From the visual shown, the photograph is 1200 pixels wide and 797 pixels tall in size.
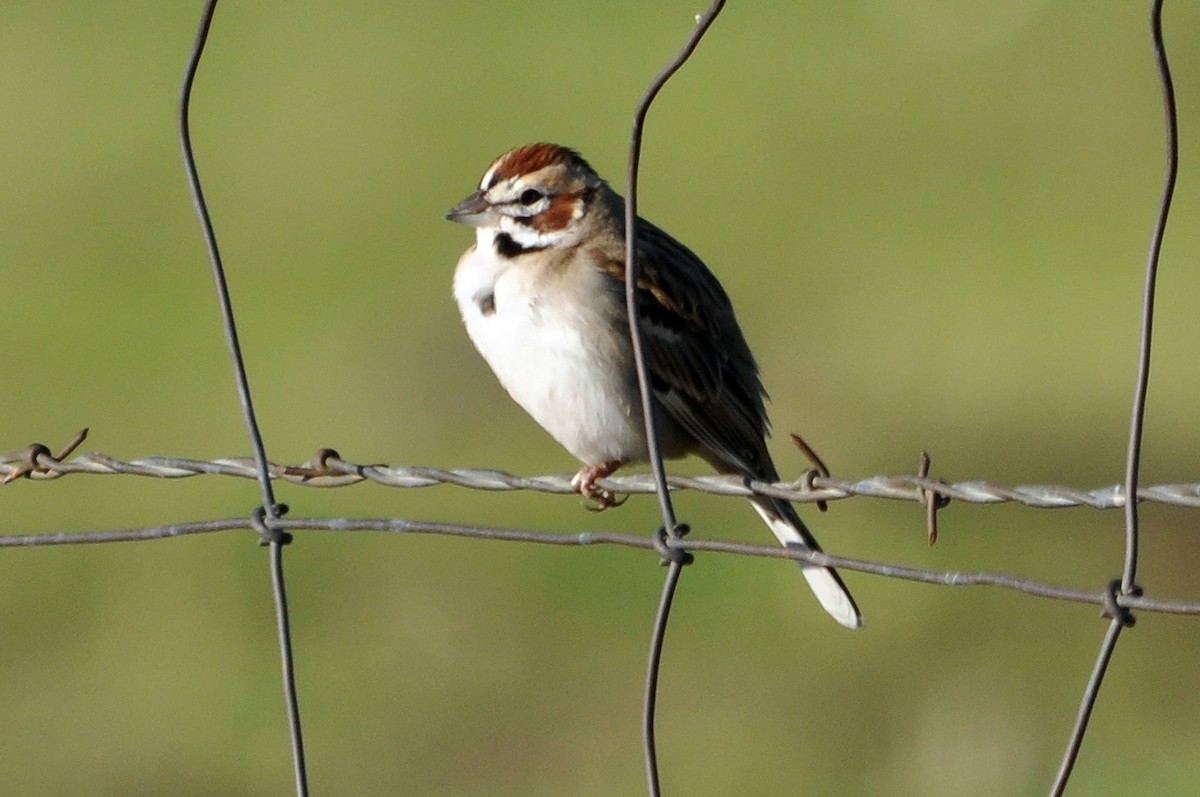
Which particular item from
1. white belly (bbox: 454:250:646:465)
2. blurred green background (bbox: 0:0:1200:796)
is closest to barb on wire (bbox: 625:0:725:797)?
white belly (bbox: 454:250:646:465)

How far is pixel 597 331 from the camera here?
5012 millimetres

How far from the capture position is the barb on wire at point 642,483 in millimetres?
3131

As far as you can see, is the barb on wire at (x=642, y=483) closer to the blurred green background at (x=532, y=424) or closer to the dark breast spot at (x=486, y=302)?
the dark breast spot at (x=486, y=302)

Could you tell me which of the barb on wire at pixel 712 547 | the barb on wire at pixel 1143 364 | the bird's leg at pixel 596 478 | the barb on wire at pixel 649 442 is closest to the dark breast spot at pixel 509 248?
the bird's leg at pixel 596 478

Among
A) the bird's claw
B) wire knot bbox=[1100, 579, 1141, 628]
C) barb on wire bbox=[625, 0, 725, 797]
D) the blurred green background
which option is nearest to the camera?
wire knot bbox=[1100, 579, 1141, 628]

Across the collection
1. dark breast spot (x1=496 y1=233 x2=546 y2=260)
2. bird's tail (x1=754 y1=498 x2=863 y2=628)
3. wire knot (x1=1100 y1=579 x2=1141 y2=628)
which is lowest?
wire knot (x1=1100 y1=579 x2=1141 y2=628)

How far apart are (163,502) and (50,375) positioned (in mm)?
2804

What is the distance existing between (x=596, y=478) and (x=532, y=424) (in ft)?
23.4

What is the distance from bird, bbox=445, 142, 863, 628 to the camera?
16.5 feet

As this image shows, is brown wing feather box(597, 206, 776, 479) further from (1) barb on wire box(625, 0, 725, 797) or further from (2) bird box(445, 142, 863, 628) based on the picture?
(1) barb on wire box(625, 0, 725, 797)

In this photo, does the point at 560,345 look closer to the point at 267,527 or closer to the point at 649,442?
the point at 267,527

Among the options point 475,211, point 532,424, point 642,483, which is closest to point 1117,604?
point 642,483

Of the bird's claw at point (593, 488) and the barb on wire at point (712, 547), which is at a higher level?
the bird's claw at point (593, 488)

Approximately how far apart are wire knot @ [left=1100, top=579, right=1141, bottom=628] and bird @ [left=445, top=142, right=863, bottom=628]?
1989 mm
